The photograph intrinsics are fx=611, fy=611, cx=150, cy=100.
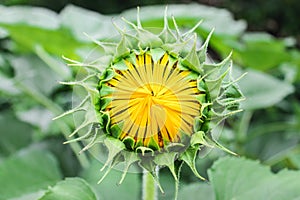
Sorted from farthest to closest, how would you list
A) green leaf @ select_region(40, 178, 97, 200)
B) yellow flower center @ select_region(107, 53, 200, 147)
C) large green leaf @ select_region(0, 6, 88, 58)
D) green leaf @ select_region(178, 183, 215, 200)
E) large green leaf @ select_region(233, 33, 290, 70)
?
large green leaf @ select_region(233, 33, 290, 70) → large green leaf @ select_region(0, 6, 88, 58) → green leaf @ select_region(178, 183, 215, 200) → green leaf @ select_region(40, 178, 97, 200) → yellow flower center @ select_region(107, 53, 200, 147)

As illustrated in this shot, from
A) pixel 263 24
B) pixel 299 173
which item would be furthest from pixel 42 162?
pixel 263 24

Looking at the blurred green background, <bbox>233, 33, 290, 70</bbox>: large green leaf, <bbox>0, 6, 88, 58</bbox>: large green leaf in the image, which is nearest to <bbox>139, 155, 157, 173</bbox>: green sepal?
the blurred green background

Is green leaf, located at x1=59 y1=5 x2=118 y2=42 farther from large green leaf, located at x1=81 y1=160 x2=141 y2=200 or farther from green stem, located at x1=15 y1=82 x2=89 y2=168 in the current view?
large green leaf, located at x1=81 y1=160 x2=141 y2=200

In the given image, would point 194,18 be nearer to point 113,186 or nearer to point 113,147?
point 113,186

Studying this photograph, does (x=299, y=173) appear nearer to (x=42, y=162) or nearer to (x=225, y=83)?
(x=225, y=83)

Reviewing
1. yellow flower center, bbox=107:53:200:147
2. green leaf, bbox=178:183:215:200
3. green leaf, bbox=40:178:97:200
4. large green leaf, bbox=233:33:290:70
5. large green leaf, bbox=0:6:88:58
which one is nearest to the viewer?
yellow flower center, bbox=107:53:200:147

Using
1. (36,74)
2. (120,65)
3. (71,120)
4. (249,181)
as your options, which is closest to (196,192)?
(249,181)

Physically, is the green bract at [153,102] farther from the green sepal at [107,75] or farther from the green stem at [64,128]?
the green stem at [64,128]
